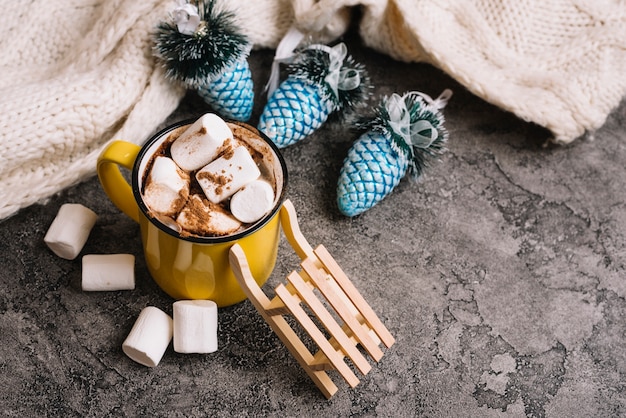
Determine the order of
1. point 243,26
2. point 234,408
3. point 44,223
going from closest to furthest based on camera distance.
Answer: point 234,408, point 44,223, point 243,26

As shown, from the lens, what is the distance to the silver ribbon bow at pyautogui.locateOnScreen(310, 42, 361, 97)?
3.20 feet

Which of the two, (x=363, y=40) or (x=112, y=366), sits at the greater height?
(x=363, y=40)

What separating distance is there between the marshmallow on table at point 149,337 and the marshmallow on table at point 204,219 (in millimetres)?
150

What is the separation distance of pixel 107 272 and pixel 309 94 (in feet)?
1.24

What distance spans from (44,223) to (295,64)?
428 mm

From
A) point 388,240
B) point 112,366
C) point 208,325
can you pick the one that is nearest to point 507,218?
point 388,240

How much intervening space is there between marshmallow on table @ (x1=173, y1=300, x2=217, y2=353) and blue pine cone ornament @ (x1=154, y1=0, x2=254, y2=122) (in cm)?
32

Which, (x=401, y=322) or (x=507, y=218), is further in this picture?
(x=507, y=218)

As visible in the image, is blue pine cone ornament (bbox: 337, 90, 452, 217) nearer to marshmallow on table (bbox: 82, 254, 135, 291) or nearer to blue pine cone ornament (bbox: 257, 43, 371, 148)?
blue pine cone ornament (bbox: 257, 43, 371, 148)

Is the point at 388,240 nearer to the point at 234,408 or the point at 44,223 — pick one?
the point at 234,408

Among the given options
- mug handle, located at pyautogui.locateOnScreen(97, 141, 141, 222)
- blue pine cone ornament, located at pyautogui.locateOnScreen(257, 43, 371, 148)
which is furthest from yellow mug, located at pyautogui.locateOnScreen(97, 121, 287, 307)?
blue pine cone ornament, located at pyautogui.locateOnScreen(257, 43, 371, 148)

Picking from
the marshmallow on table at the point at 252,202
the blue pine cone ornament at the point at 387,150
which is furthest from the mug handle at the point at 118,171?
the blue pine cone ornament at the point at 387,150

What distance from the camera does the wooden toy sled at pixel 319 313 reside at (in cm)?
78

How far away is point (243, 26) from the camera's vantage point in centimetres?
105
